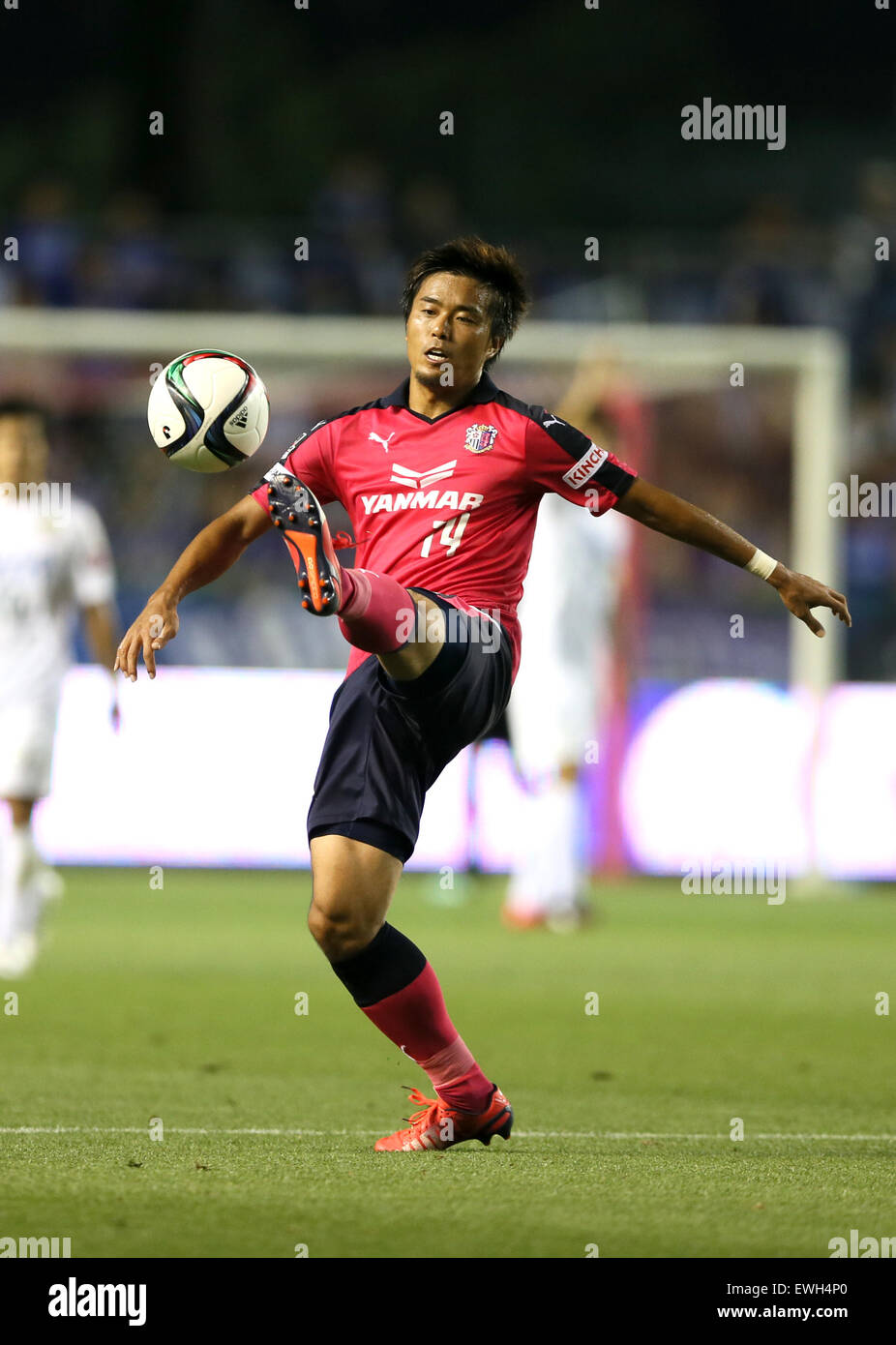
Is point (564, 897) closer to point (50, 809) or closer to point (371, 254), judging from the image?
point (50, 809)

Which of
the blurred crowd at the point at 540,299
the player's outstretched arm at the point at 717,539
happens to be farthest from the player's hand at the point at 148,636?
the blurred crowd at the point at 540,299

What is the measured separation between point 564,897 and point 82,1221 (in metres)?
7.70

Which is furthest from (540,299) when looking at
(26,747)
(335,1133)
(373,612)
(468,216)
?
(373,612)

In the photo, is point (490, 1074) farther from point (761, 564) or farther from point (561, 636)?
point (561, 636)

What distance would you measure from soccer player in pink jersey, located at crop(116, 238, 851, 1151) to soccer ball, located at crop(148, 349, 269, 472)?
13 cm

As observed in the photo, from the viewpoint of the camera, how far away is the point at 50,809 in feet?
45.3

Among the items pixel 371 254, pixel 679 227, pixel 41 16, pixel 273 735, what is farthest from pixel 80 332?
pixel 679 227

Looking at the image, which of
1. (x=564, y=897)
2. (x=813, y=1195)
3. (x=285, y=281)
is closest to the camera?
(x=813, y=1195)

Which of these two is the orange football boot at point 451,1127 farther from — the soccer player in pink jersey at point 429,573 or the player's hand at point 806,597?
the player's hand at point 806,597

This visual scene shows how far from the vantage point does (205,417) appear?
202 inches

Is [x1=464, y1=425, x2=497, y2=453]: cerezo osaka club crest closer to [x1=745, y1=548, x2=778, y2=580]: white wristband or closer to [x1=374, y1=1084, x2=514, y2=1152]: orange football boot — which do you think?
[x1=745, y1=548, x2=778, y2=580]: white wristband

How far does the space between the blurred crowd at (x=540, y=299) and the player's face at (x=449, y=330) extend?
9.83m

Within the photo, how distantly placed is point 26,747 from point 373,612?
15.9 feet

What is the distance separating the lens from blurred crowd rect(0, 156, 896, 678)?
16016 millimetres
